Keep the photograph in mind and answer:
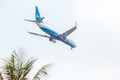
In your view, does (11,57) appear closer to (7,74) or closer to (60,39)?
(7,74)

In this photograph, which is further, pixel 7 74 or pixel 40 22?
pixel 40 22

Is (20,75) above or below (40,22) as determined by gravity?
below

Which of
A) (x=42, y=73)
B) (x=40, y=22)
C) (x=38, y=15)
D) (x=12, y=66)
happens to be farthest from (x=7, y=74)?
(x=38, y=15)

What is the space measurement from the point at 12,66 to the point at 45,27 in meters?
73.9

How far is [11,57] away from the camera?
23844mm

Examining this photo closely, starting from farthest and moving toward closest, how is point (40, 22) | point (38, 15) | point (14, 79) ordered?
point (38, 15) < point (40, 22) < point (14, 79)

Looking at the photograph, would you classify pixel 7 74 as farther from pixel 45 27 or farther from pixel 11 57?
pixel 45 27

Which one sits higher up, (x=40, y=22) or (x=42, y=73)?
(x=40, y=22)

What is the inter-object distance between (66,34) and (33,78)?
7455cm

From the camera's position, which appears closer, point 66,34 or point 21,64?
point 21,64

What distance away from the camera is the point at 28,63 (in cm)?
2388

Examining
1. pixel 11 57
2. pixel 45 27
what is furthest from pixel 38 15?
pixel 11 57

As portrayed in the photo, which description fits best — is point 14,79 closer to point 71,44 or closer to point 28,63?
point 28,63

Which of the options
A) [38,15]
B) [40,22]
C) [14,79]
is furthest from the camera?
[38,15]
